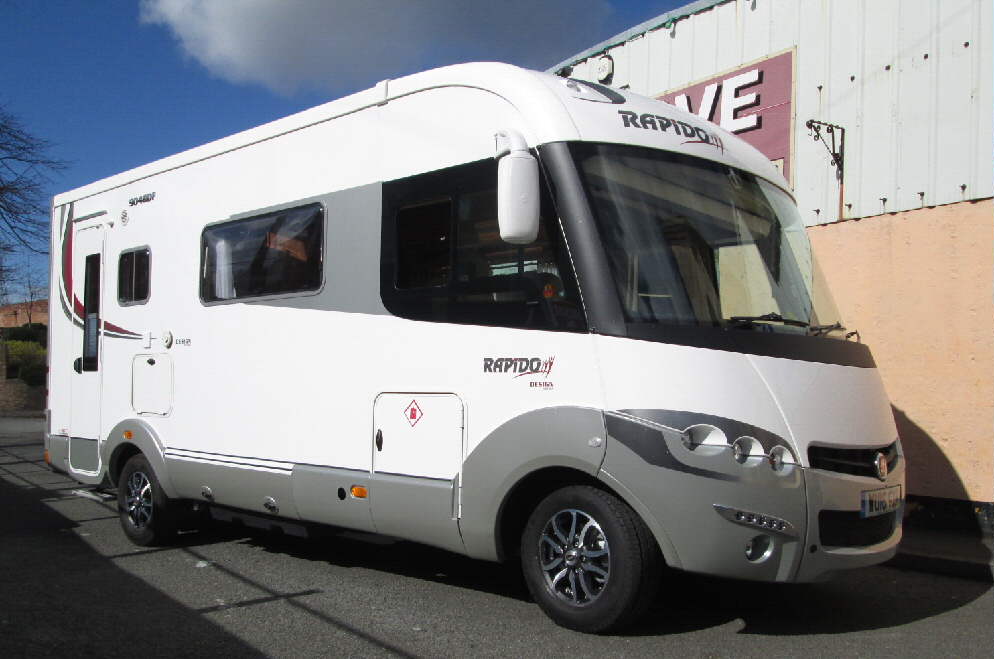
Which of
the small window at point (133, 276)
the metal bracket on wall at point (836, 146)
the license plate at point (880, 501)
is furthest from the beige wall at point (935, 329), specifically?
the small window at point (133, 276)

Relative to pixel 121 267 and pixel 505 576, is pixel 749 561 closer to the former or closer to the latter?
pixel 505 576

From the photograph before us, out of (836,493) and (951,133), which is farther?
(951,133)

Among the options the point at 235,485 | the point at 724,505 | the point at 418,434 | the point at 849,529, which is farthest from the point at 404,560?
the point at 849,529

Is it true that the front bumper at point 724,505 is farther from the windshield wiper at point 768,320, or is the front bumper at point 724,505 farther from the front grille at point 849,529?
the windshield wiper at point 768,320

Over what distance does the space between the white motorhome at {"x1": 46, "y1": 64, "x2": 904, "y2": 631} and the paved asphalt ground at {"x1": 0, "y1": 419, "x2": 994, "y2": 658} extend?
1.41 feet

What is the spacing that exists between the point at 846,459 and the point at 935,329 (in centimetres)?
450

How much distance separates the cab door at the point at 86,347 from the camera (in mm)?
8617

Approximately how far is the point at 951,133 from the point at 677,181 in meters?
4.64

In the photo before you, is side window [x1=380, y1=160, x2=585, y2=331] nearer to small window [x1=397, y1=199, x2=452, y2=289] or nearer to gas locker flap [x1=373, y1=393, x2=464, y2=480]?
small window [x1=397, y1=199, x2=452, y2=289]

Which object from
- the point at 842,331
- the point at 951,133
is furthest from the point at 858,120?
the point at 842,331

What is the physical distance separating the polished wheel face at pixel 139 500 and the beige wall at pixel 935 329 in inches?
274

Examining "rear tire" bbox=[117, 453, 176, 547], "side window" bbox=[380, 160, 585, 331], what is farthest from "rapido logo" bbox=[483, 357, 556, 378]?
"rear tire" bbox=[117, 453, 176, 547]

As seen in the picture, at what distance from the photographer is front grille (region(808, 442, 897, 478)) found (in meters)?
4.75

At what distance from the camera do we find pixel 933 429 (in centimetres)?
863
